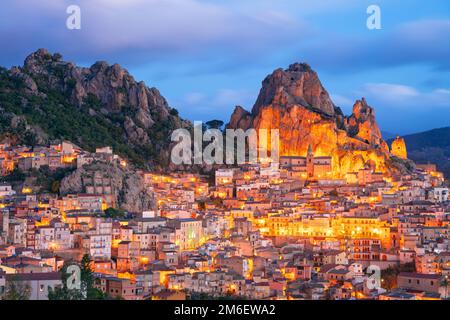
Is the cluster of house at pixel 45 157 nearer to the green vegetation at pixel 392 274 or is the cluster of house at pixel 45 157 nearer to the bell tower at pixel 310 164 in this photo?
the bell tower at pixel 310 164

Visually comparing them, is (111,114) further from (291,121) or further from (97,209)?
(97,209)

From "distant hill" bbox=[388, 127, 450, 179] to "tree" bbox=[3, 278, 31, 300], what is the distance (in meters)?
57.3

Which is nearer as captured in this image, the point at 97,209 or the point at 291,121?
the point at 97,209

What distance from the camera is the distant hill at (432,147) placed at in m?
78.7

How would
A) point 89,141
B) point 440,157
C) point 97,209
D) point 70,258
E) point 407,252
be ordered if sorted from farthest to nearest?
point 440,157, point 89,141, point 97,209, point 407,252, point 70,258

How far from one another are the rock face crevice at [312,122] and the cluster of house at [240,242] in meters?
7.66

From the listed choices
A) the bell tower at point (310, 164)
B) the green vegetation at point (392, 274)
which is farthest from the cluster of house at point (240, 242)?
the bell tower at point (310, 164)

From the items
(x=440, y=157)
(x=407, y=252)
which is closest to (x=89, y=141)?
(x=407, y=252)

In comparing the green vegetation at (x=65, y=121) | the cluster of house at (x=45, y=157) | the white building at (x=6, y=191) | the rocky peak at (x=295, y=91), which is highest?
the rocky peak at (x=295, y=91)

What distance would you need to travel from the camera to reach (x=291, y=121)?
177 ft

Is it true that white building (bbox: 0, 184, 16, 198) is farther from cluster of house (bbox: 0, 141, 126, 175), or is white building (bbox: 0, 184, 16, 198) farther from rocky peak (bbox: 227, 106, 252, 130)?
rocky peak (bbox: 227, 106, 252, 130)

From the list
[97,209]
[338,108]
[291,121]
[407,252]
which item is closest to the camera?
[407,252]
